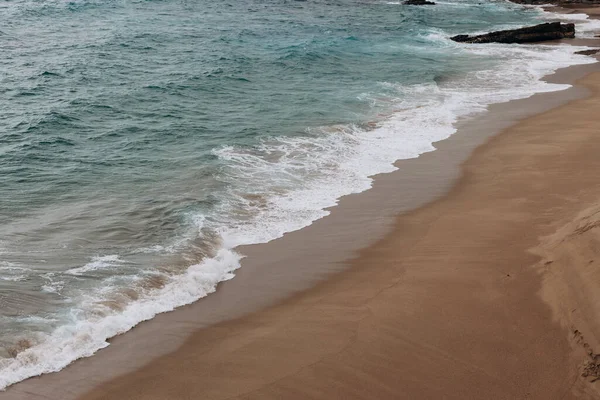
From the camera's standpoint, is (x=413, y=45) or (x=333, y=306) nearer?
(x=333, y=306)

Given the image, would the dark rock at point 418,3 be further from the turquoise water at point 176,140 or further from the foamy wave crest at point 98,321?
the foamy wave crest at point 98,321

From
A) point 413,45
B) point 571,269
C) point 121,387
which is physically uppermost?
point 413,45

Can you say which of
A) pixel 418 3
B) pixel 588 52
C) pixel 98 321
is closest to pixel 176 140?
pixel 98 321

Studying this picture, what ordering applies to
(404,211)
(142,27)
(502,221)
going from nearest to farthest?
(502,221), (404,211), (142,27)

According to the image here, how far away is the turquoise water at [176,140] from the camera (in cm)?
978

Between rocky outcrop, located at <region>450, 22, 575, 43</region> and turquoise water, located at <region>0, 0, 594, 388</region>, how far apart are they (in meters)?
1.52

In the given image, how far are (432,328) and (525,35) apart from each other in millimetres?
30565

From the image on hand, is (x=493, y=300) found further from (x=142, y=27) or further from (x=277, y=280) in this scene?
(x=142, y=27)

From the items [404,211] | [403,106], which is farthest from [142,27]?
[404,211]

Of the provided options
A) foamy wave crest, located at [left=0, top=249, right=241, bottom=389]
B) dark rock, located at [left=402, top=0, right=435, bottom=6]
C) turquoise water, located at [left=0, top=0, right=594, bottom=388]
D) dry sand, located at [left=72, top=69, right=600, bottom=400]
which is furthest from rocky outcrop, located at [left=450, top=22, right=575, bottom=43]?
foamy wave crest, located at [left=0, top=249, right=241, bottom=389]

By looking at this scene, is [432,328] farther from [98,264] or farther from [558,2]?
[558,2]

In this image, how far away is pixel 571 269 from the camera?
28.9ft

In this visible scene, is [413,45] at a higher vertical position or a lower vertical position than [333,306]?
higher

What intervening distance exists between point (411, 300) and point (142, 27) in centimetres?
3105
